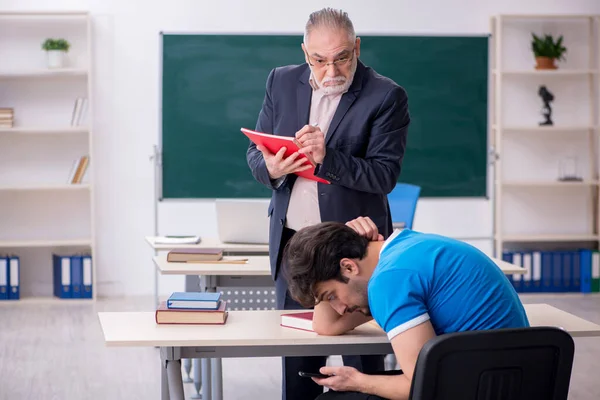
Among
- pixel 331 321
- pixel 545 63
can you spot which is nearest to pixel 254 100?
pixel 545 63

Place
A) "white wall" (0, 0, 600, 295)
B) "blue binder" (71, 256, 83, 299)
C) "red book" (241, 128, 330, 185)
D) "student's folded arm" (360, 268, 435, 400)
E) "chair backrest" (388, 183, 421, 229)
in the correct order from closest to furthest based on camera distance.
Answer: "student's folded arm" (360, 268, 435, 400) < "red book" (241, 128, 330, 185) < "chair backrest" (388, 183, 421, 229) < "blue binder" (71, 256, 83, 299) < "white wall" (0, 0, 600, 295)

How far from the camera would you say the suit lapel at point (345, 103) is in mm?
2793

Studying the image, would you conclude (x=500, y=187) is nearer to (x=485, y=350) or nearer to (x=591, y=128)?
(x=591, y=128)

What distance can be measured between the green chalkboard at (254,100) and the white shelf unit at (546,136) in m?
0.28

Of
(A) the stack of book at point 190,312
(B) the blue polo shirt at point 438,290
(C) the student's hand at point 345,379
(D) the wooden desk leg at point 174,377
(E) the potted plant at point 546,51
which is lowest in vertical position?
(D) the wooden desk leg at point 174,377

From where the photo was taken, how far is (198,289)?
425 cm

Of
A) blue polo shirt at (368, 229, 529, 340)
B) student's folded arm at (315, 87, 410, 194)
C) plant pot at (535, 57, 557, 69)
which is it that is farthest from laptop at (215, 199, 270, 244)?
plant pot at (535, 57, 557, 69)

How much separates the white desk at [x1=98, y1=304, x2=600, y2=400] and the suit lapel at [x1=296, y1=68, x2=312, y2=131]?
74 centimetres

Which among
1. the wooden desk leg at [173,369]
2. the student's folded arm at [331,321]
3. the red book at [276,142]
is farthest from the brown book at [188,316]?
the red book at [276,142]

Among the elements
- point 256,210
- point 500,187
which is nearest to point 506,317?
point 256,210

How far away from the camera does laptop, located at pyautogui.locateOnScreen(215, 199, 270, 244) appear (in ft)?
14.1

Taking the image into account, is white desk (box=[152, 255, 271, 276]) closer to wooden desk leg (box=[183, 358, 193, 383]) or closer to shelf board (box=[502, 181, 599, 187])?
wooden desk leg (box=[183, 358, 193, 383])

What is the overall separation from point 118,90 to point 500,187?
318 centimetres

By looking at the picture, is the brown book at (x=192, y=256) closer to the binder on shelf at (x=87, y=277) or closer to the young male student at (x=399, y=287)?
the young male student at (x=399, y=287)
